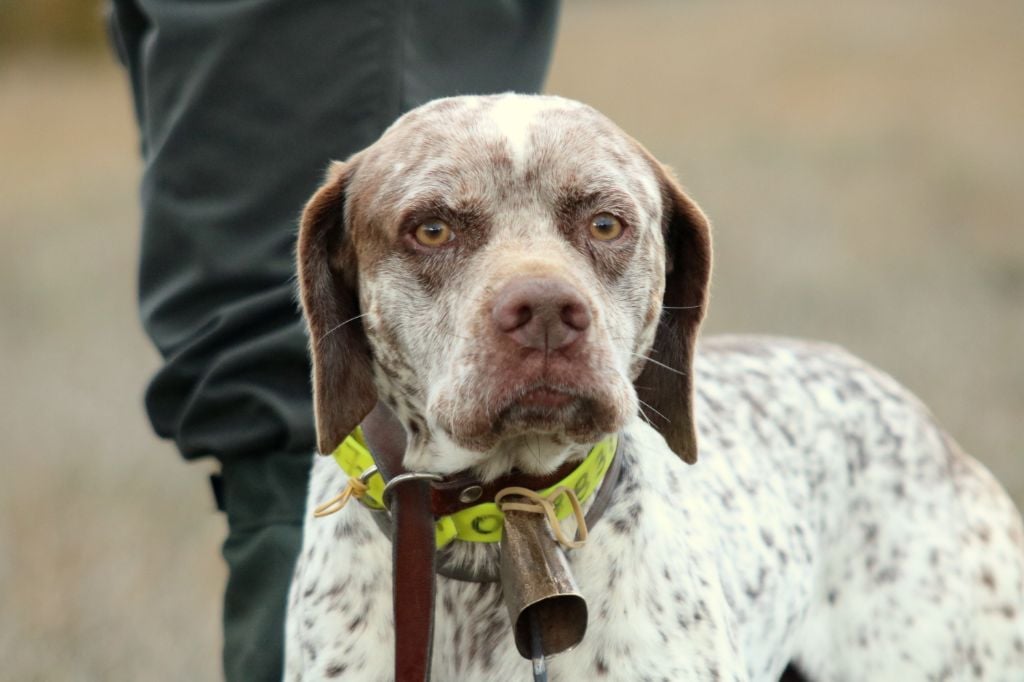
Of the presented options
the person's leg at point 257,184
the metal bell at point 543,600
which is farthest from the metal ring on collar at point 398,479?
the person's leg at point 257,184

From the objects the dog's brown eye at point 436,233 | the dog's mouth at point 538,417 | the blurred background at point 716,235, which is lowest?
the blurred background at point 716,235

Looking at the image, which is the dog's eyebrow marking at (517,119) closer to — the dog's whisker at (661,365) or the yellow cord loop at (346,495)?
A: the dog's whisker at (661,365)

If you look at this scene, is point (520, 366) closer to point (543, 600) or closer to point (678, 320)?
point (543, 600)

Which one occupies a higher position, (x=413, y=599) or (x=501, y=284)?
(x=501, y=284)

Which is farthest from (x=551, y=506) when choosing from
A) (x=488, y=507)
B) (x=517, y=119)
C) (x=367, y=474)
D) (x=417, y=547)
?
(x=517, y=119)

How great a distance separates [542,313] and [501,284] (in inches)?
4.7

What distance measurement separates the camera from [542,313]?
2578mm

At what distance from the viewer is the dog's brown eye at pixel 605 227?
9.43 feet

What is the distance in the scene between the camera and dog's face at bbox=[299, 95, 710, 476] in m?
2.64

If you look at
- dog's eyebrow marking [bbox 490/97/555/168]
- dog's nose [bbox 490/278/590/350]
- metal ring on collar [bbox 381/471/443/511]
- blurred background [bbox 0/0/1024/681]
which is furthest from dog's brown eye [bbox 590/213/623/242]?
blurred background [bbox 0/0/1024/681]

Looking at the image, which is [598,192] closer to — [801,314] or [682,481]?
[682,481]

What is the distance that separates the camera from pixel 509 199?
2.84 meters

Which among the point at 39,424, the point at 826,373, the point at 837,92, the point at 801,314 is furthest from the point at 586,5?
the point at 826,373

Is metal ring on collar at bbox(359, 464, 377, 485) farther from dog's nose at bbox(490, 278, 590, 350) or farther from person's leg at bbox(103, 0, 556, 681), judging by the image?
person's leg at bbox(103, 0, 556, 681)
